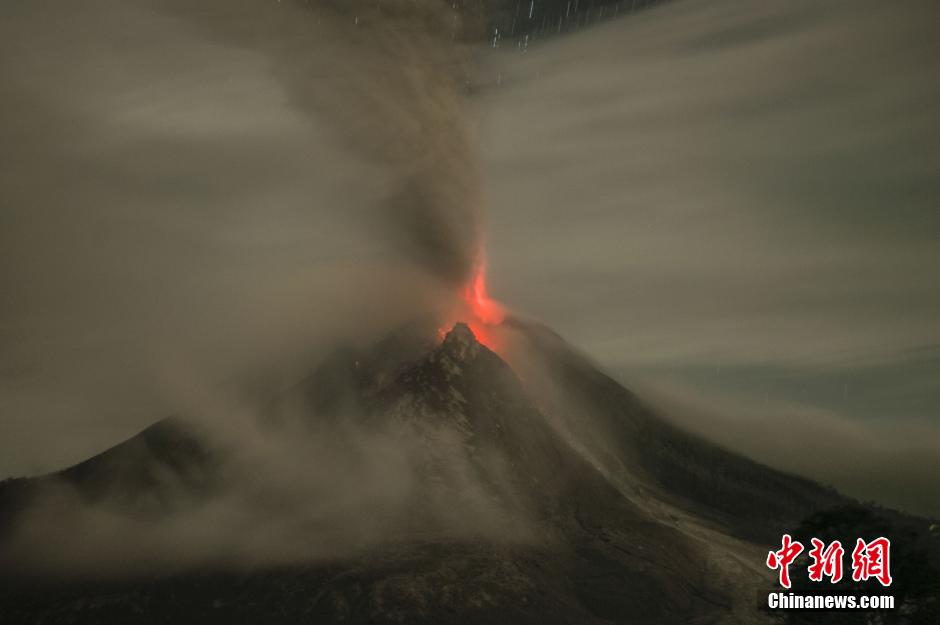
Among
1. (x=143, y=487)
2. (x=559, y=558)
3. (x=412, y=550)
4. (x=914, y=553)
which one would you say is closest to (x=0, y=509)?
(x=143, y=487)

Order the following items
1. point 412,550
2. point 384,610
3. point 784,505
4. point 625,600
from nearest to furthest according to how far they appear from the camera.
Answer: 1. point 384,610
2. point 625,600
3. point 412,550
4. point 784,505

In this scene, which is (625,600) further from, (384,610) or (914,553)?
(914,553)

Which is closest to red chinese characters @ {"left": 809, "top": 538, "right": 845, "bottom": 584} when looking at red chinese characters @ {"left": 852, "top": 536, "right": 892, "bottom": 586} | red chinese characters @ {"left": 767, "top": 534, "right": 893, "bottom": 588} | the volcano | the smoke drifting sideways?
red chinese characters @ {"left": 767, "top": 534, "right": 893, "bottom": 588}

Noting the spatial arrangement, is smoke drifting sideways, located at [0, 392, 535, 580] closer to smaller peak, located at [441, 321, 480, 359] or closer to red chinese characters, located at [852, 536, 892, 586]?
smaller peak, located at [441, 321, 480, 359]

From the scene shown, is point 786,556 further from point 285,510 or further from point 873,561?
point 285,510

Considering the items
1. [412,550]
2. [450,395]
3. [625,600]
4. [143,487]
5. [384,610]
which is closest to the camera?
[384,610]

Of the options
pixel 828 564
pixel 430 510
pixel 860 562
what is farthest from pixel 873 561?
pixel 430 510
